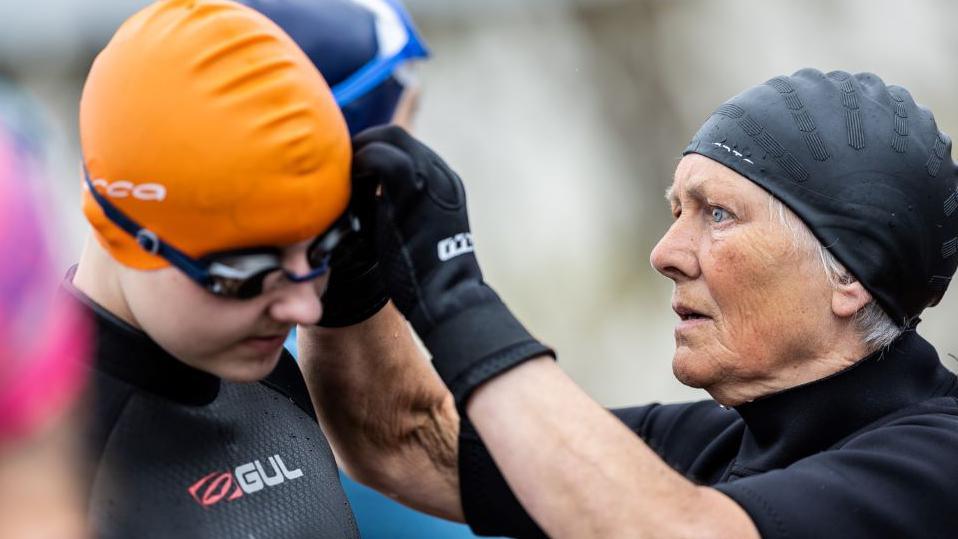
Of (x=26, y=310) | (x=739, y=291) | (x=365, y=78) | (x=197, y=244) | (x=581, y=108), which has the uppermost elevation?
(x=26, y=310)

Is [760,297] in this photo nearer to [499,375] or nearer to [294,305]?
[499,375]

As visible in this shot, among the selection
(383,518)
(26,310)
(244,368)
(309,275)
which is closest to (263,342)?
(244,368)

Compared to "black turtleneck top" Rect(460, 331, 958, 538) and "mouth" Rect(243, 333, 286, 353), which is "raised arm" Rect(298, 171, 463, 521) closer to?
"black turtleneck top" Rect(460, 331, 958, 538)

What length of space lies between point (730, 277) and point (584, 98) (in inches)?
250

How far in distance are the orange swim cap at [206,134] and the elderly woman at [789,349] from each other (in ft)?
2.87

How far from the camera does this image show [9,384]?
1219 mm

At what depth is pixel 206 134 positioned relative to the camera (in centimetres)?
195

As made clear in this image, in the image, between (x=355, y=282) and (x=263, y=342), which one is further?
(x=355, y=282)

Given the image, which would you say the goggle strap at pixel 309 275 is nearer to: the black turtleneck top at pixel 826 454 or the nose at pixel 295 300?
the nose at pixel 295 300

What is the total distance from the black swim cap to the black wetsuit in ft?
4.82

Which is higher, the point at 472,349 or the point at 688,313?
the point at 472,349

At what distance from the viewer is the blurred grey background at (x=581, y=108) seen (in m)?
8.54

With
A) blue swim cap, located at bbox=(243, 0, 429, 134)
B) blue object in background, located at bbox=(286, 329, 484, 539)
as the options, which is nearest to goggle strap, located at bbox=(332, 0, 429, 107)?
blue swim cap, located at bbox=(243, 0, 429, 134)

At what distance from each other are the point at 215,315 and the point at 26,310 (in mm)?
883
